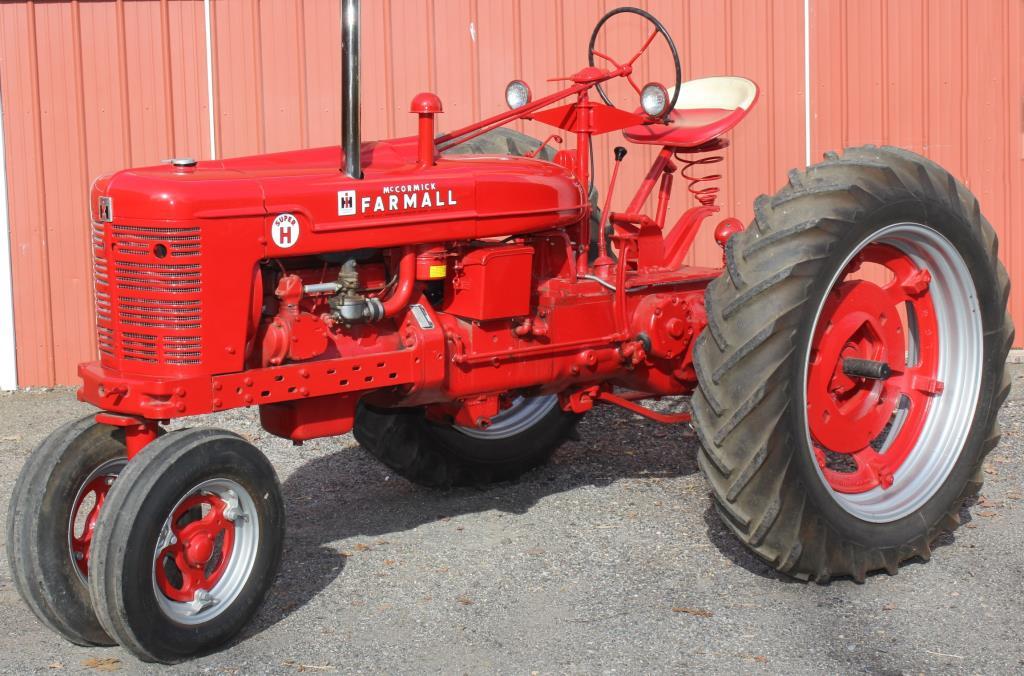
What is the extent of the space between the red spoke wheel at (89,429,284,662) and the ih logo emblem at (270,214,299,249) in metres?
0.65

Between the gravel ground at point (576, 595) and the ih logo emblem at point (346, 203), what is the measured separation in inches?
53.0

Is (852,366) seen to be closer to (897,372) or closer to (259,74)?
(897,372)

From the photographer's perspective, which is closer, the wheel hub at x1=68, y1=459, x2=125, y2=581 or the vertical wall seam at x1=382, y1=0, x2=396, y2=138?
the wheel hub at x1=68, y1=459, x2=125, y2=581

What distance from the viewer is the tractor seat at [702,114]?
17.9 ft

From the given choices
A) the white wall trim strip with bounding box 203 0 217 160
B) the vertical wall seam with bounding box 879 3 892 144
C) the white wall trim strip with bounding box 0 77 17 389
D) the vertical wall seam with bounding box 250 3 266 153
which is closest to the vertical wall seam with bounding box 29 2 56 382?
the white wall trim strip with bounding box 0 77 17 389

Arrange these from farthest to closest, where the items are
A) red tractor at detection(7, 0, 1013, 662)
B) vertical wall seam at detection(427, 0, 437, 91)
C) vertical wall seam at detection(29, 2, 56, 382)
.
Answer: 1. vertical wall seam at detection(427, 0, 437, 91)
2. vertical wall seam at detection(29, 2, 56, 382)
3. red tractor at detection(7, 0, 1013, 662)

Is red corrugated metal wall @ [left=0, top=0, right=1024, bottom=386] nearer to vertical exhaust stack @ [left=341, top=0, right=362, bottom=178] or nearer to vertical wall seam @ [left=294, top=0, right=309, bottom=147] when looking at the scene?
vertical wall seam @ [left=294, top=0, right=309, bottom=147]

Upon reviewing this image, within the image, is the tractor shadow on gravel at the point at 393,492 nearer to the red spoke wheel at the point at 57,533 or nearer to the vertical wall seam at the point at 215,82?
the red spoke wheel at the point at 57,533

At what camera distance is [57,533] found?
410 centimetres

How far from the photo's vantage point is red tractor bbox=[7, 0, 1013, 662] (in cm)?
404

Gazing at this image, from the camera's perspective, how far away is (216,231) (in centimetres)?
405

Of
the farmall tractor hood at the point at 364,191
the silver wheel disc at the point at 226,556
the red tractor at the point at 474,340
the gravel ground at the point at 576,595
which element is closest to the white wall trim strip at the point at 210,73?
the gravel ground at the point at 576,595

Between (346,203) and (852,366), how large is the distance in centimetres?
197

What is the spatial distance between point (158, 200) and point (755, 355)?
199 cm
